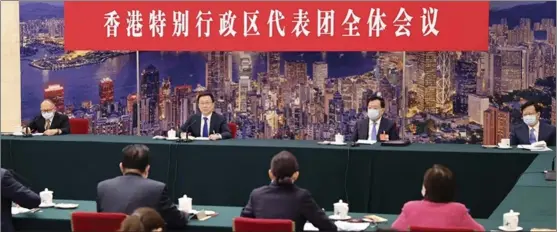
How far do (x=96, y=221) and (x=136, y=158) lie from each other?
0.47m

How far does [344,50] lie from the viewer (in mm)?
8250

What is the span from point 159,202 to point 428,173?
53.9 inches

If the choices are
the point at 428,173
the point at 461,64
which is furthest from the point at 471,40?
the point at 428,173

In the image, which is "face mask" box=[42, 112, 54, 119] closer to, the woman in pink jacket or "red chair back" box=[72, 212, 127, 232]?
"red chair back" box=[72, 212, 127, 232]

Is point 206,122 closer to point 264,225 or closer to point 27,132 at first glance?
point 27,132

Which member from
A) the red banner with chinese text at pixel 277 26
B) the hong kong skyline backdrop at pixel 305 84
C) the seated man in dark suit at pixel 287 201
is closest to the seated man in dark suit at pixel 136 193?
the seated man in dark suit at pixel 287 201

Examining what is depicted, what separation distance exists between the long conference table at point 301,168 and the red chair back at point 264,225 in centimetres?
279

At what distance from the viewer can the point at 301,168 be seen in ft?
22.7

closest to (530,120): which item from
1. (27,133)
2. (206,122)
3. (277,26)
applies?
(277,26)

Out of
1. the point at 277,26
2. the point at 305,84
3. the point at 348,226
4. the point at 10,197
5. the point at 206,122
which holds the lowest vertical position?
the point at 348,226

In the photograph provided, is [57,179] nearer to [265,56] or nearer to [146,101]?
[146,101]

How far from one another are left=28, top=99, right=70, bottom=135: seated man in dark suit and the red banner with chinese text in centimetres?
86

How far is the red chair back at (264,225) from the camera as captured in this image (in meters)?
4.03

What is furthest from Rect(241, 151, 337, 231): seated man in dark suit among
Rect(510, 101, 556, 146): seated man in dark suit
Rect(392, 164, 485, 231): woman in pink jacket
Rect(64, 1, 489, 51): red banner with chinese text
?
Rect(64, 1, 489, 51): red banner with chinese text
